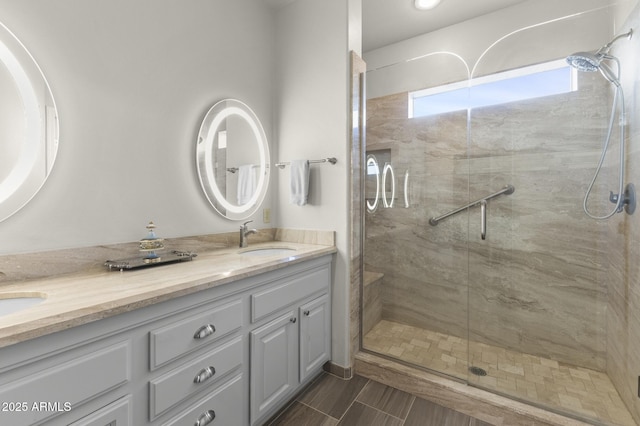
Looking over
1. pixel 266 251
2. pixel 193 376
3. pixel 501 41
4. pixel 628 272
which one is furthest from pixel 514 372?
pixel 501 41

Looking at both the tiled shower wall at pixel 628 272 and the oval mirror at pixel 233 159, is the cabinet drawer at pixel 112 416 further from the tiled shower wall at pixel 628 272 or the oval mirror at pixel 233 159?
the tiled shower wall at pixel 628 272

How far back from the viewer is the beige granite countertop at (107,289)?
0.68 metres

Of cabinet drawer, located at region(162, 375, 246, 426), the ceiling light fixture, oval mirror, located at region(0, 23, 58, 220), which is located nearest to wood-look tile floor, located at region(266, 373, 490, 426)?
cabinet drawer, located at region(162, 375, 246, 426)

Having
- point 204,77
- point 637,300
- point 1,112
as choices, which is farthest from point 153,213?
point 637,300

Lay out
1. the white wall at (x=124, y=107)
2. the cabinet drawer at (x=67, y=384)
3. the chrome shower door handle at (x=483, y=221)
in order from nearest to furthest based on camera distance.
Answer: the cabinet drawer at (x=67, y=384) < the white wall at (x=124, y=107) < the chrome shower door handle at (x=483, y=221)

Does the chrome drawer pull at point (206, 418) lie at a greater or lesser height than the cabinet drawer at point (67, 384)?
lesser

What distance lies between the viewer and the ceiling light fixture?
7.08 ft

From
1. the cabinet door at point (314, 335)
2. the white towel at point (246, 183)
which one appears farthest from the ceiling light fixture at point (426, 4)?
the cabinet door at point (314, 335)

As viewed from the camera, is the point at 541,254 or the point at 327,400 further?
the point at 541,254

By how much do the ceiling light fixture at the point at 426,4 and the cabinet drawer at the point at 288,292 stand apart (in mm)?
2166

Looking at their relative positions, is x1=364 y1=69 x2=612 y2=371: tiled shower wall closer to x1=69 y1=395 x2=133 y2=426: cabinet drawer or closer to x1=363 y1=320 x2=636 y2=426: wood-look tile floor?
x1=363 y1=320 x2=636 y2=426: wood-look tile floor

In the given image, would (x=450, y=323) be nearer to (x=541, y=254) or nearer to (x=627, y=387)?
(x=541, y=254)

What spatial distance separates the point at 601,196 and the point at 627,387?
1.04 metres

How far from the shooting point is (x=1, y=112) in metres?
1.03
